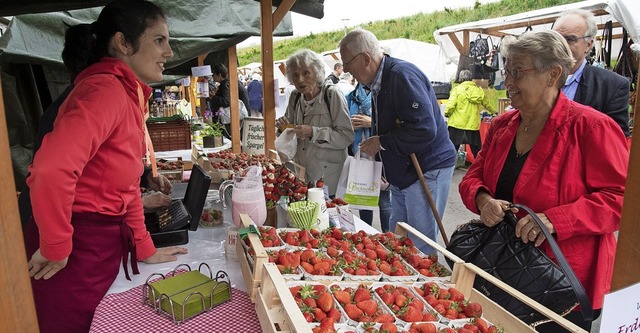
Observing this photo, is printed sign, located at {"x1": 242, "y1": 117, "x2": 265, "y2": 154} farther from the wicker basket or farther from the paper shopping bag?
the paper shopping bag

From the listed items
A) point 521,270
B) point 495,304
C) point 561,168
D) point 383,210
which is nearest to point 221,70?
point 383,210

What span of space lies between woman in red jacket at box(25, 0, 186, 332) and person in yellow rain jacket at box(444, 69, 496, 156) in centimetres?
697

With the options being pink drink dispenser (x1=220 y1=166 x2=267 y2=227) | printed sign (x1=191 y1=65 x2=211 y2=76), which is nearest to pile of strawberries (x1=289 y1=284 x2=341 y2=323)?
pink drink dispenser (x1=220 y1=166 x2=267 y2=227)

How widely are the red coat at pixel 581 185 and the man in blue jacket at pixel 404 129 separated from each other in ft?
3.41

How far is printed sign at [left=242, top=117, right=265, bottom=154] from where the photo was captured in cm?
513

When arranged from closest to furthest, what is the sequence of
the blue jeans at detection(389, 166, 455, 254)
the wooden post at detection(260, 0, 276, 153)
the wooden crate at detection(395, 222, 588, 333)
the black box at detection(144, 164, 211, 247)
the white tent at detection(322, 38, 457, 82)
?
the wooden crate at detection(395, 222, 588, 333) → the black box at detection(144, 164, 211, 247) → the blue jeans at detection(389, 166, 455, 254) → the wooden post at detection(260, 0, 276, 153) → the white tent at detection(322, 38, 457, 82)

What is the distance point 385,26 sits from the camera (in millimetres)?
33469

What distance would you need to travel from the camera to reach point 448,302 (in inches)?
59.5

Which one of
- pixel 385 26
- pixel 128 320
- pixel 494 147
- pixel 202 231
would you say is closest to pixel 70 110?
pixel 128 320

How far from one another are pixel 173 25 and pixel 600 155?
417cm

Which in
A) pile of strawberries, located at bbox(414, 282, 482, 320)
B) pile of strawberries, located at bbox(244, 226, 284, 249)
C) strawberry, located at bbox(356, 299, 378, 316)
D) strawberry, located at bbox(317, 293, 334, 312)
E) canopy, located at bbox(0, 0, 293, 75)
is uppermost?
canopy, located at bbox(0, 0, 293, 75)

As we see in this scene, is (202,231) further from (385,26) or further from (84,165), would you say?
(385,26)

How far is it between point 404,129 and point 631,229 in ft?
6.83

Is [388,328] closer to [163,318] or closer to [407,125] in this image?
[163,318]
